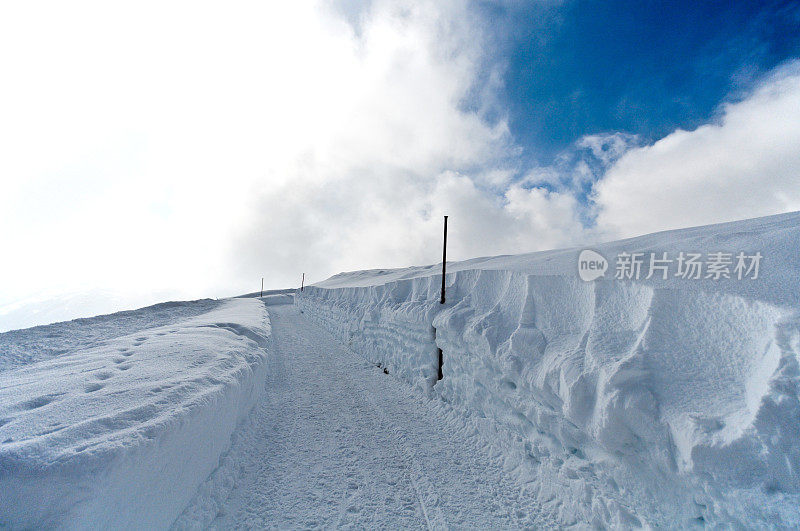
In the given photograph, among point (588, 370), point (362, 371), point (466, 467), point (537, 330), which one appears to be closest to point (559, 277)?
point (537, 330)

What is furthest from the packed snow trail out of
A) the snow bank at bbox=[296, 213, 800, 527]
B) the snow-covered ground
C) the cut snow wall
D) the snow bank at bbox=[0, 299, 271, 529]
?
the cut snow wall

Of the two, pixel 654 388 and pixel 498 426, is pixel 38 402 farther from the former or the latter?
pixel 654 388

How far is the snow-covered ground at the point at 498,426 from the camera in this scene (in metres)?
2.76

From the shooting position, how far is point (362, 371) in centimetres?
1091

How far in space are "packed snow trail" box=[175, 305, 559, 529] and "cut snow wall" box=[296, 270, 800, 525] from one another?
0.86 m

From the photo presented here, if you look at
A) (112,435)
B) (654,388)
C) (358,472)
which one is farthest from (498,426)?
(112,435)

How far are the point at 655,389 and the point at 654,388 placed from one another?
0.01 metres

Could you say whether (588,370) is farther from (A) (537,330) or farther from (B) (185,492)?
(B) (185,492)

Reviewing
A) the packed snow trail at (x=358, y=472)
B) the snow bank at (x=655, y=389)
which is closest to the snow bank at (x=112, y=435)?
the packed snow trail at (x=358, y=472)

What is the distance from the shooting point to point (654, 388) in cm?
342

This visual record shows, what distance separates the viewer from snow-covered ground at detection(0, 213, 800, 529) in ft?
9.05

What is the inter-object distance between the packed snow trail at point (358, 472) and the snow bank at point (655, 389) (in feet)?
1.97

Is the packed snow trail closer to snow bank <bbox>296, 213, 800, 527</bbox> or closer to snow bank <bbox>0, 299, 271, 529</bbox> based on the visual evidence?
snow bank <bbox>0, 299, 271, 529</bbox>

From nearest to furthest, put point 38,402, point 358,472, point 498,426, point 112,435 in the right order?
point 112,435
point 38,402
point 358,472
point 498,426
